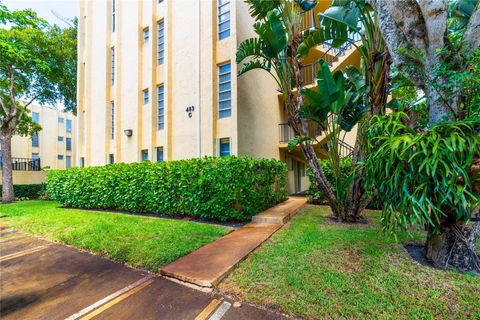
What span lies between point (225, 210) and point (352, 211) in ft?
12.3

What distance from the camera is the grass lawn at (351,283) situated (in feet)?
8.50

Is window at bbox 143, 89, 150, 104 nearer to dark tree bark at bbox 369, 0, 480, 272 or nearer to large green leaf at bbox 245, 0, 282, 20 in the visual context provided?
large green leaf at bbox 245, 0, 282, 20

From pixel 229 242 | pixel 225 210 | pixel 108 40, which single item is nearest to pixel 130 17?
pixel 108 40

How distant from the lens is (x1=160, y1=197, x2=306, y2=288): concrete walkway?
11.2ft

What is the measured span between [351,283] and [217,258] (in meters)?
2.24

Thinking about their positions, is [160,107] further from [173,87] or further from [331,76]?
[331,76]

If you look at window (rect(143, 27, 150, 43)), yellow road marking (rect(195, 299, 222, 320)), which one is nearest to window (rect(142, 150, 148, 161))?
window (rect(143, 27, 150, 43))

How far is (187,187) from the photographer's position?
7414 mm

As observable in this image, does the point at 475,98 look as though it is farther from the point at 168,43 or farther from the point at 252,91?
the point at 168,43

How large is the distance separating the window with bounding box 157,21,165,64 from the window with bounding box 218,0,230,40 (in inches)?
142

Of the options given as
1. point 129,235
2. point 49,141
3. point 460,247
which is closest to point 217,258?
point 129,235

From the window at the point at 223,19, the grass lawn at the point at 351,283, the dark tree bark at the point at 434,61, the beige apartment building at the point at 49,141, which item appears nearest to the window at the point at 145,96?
the window at the point at 223,19

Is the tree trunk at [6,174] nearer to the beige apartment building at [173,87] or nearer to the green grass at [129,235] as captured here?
the beige apartment building at [173,87]

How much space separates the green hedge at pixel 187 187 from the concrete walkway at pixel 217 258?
1134 millimetres
